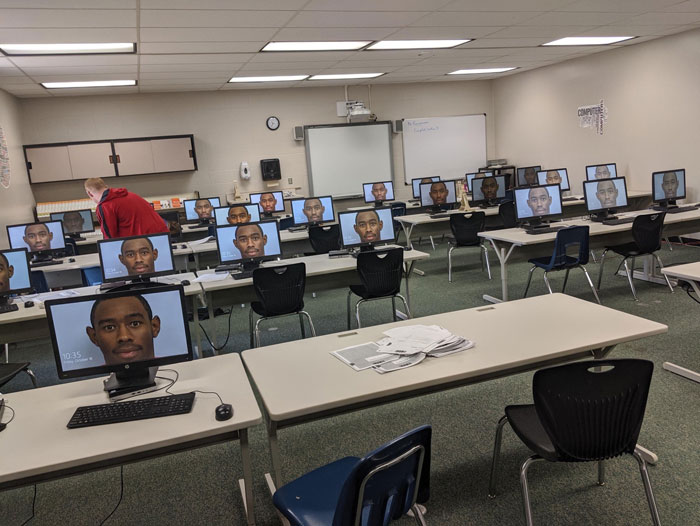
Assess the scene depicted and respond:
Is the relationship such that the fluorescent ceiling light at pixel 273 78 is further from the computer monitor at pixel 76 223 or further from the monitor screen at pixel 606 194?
the monitor screen at pixel 606 194

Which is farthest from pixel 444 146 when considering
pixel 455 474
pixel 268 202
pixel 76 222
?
pixel 455 474

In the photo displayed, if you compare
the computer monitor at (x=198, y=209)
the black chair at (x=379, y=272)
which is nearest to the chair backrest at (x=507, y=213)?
the black chair at (x=379, y=272)

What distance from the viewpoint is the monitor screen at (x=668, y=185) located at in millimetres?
5859

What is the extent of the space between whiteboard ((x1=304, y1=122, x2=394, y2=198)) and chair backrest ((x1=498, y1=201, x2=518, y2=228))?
3.96 meters

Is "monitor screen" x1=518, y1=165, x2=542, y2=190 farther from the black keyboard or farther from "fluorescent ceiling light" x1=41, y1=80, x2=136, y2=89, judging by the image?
the black keyboard

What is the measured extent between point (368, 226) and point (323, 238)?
1.15m

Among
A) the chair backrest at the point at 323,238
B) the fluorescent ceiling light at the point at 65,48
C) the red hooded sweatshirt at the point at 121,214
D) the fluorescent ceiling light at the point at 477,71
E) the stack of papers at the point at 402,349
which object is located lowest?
the stack of papers at the point at 402,349

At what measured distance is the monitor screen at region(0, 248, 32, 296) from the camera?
3.72 metres

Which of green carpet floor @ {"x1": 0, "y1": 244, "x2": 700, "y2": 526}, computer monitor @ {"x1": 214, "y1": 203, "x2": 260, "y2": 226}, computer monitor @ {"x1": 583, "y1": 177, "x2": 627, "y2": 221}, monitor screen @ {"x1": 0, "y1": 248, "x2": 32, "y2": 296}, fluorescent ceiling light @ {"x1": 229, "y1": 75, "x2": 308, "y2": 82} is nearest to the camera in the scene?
green carpet floor @ {"x1": 0, "y1": 244, "x2": 700, "y2": 526}

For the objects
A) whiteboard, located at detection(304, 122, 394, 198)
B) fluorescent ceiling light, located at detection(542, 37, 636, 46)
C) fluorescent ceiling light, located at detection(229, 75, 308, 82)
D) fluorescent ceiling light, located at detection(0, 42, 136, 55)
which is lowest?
whiteboard, located at detection(304, 122, 394, 198)

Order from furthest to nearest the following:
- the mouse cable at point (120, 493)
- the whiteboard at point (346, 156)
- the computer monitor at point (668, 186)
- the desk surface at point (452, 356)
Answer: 1. the whiteboard at point (346, 156)
2. the computer monitor at point (668, 186)
3. the mouse cable at point (120, 493)
4. the desk surface at point (452, 356)

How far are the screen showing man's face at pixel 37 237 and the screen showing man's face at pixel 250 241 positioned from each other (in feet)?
8.47

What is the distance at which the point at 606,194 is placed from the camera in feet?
17.9

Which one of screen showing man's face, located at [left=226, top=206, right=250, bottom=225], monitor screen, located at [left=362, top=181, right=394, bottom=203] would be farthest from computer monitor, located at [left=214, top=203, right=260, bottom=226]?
monitor screen, located at [left=362, top=181, right=394, bottom=203]
